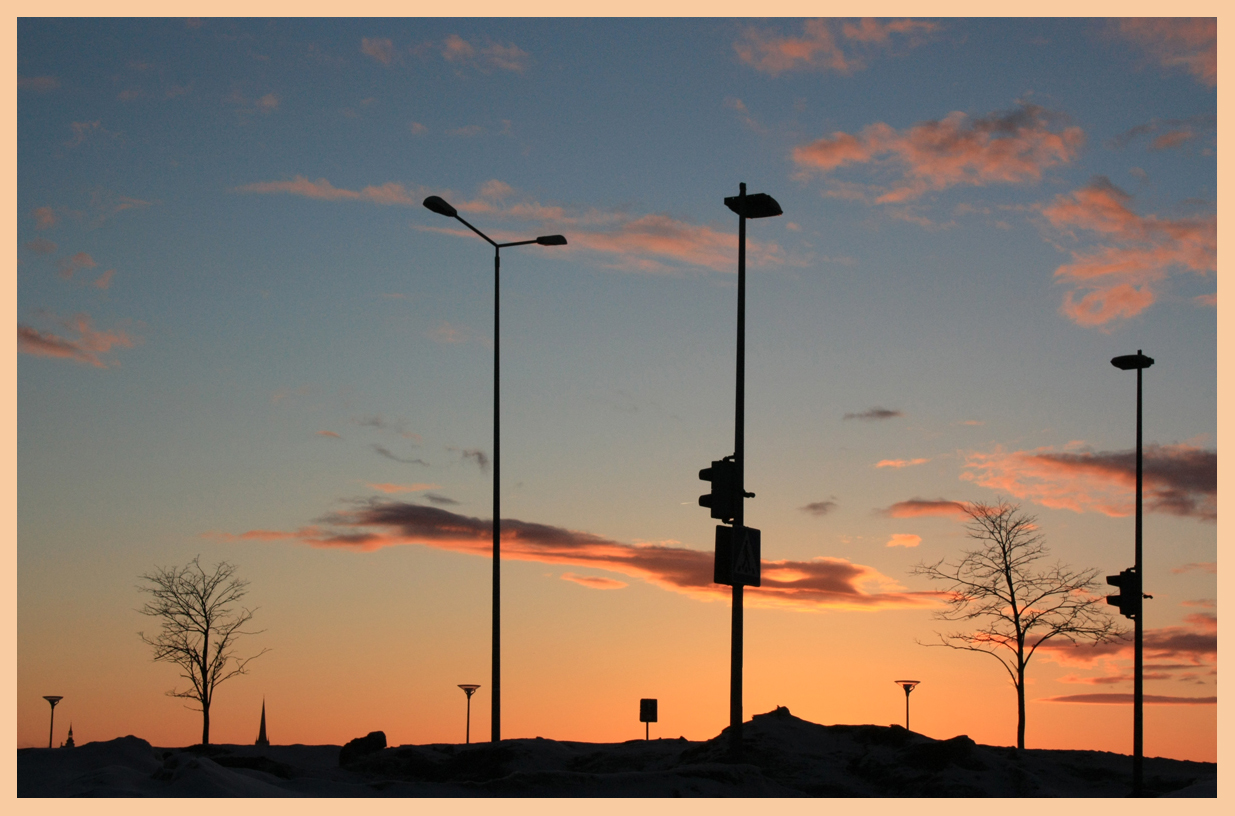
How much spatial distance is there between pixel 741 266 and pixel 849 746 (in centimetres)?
1164

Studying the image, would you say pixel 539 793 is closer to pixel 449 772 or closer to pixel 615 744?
pixel 449 772

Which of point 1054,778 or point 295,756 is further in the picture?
point 295,756

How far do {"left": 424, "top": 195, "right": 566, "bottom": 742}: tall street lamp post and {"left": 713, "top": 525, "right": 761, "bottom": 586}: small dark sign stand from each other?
28.5ft

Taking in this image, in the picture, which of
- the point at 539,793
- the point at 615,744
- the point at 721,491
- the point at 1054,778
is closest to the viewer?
the point at 721,491

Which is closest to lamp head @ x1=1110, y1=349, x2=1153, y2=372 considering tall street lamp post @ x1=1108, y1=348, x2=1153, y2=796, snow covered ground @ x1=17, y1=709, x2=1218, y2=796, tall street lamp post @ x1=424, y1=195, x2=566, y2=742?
tall street lamp post @ x1=1108, y1=348, x2=1153, y2=796

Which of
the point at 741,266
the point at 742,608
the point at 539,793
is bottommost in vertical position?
the point at 539,793

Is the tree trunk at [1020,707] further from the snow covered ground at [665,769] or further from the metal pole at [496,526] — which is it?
the metal pole at [496,526]

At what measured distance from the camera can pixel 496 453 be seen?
83.4ft

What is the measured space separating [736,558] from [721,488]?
3.24 feet

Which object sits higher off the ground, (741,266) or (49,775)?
(741,266)

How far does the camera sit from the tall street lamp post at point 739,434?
16.6 metres

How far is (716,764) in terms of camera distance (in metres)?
18.2

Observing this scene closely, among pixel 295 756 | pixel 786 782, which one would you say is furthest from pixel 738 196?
pixel 295 756

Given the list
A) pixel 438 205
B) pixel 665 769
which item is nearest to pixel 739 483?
pixel 665 769
